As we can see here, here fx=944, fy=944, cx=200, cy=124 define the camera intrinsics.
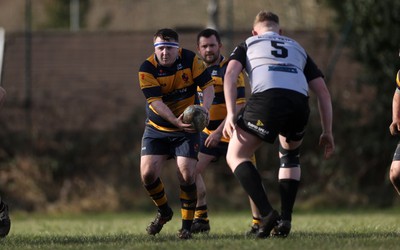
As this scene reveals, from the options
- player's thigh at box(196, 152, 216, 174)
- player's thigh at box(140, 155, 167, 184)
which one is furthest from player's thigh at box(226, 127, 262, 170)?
player's thigh at box(196, 152, 216, 174)

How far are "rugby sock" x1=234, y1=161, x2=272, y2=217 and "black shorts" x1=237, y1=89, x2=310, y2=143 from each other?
0.31 m

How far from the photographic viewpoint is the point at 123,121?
23312 mm

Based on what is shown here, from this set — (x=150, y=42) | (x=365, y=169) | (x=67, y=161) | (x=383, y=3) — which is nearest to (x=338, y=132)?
(x=365, y=169)

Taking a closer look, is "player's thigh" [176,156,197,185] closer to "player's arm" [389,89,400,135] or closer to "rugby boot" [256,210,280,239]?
"rugby boot" [256,210,280,239]

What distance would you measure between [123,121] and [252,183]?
48.8 ft

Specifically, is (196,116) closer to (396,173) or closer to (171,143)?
(171,143)

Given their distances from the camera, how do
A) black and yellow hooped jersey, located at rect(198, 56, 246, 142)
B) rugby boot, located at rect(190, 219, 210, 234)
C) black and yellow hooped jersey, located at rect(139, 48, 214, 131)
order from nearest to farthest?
black and yellow hooped jersey, located at rect(139, 48, 214, 131)
rugby boot, located at rect(190, 219, 210, 234)
black and yellow hooped jersey, located at rect(198, 56, 246, 142)

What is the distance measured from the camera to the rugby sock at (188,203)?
9.80 meters

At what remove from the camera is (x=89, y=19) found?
39062 mm

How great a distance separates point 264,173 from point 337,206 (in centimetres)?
187

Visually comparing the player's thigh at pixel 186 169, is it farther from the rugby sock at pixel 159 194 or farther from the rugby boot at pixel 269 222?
the rugby boot at pixel 269 222

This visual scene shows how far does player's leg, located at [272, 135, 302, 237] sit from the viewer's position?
8.90m

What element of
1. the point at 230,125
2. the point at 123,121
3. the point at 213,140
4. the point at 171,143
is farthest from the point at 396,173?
the point at 123,121

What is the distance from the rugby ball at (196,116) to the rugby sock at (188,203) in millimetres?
801
